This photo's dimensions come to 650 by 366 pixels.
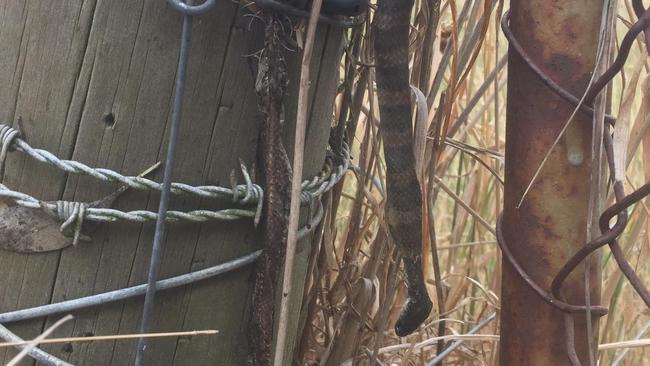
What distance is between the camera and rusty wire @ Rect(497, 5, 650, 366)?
0.92 m

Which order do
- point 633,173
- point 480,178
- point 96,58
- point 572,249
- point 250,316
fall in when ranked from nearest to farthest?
1. point 572,249
2. point 96,58
3. point 250,316
4. point 480,178
5. point 633,173

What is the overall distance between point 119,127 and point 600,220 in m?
0.66

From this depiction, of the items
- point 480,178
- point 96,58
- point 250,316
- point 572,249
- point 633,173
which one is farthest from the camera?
point 633,173

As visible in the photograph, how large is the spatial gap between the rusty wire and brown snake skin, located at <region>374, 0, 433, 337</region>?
0.14m

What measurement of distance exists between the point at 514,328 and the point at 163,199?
0.51 metres

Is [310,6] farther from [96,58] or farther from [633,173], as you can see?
[633,173]

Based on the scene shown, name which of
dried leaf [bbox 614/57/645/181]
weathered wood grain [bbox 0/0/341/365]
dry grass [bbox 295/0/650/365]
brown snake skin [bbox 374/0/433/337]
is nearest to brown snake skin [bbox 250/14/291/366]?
weathered wood grain [bbox 0/0/341/365]

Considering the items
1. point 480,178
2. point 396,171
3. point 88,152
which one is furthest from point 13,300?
point 480,178

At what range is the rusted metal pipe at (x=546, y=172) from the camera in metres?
1.00

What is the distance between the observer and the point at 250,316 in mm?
1269

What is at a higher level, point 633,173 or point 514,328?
point 633,173

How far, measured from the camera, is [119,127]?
1155 mm

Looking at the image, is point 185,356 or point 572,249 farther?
point 185,356

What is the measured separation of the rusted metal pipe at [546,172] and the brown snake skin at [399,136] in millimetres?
139
